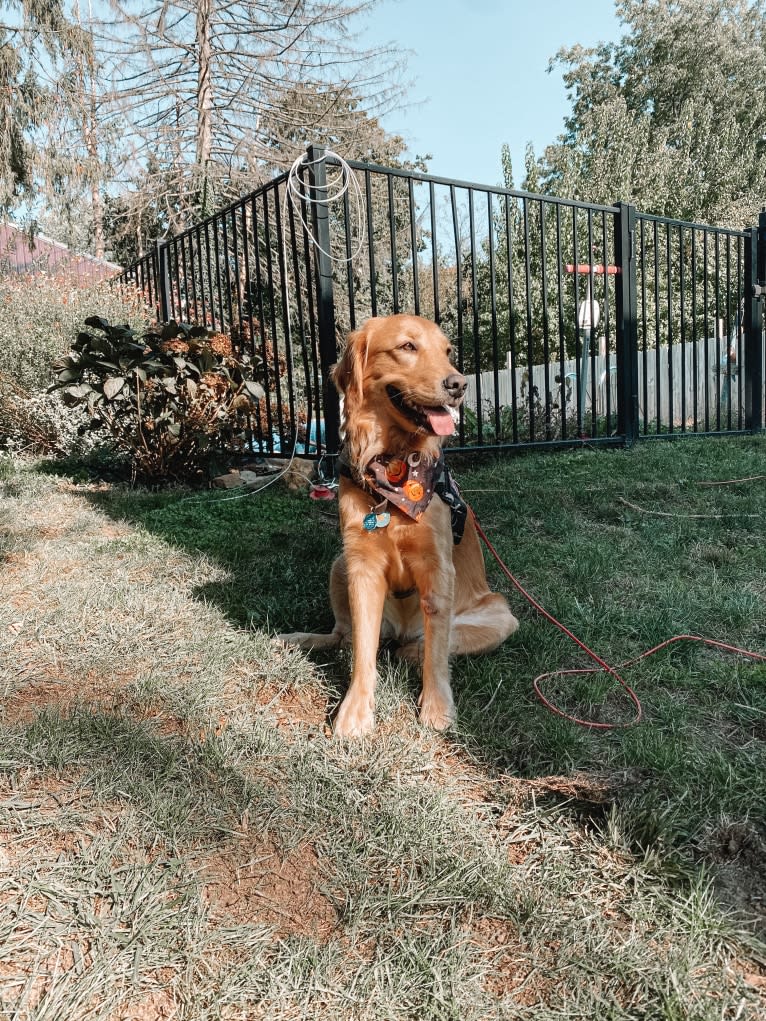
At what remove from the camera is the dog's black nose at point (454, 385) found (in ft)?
7.14

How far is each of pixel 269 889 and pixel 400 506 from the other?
1153 mm

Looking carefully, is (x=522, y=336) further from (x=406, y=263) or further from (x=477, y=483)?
(x=477, y=483)

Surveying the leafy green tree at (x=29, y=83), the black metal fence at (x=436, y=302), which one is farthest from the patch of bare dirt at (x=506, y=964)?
the leafy green tree at (x=29, y=83)

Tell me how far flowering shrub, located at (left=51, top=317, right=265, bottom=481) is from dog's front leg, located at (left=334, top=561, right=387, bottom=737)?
128 inches

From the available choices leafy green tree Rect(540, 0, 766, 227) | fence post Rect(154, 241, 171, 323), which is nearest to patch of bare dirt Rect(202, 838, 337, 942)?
fence post Rect(154, 241, 171, 323)

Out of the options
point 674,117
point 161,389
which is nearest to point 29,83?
point 161,389

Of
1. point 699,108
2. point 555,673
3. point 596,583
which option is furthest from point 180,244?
point 699,108

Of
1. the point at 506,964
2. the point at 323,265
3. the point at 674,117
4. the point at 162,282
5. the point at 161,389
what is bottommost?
the point at 506,964

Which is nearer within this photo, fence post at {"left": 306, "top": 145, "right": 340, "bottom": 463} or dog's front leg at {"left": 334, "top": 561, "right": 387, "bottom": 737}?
dog's front leg at {"left": 334, "top": 561, "right": 387, "bottom": 737}

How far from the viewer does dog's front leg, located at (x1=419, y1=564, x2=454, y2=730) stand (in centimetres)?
210

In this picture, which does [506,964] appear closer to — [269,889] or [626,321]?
[269,889]

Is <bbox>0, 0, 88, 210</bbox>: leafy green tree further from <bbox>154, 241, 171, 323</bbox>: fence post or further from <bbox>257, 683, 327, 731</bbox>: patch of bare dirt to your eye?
<bbox>257, 683, 327, 731</bbox>: patch of bare dirt

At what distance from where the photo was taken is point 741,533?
155 inches

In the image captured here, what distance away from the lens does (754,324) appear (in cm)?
870
